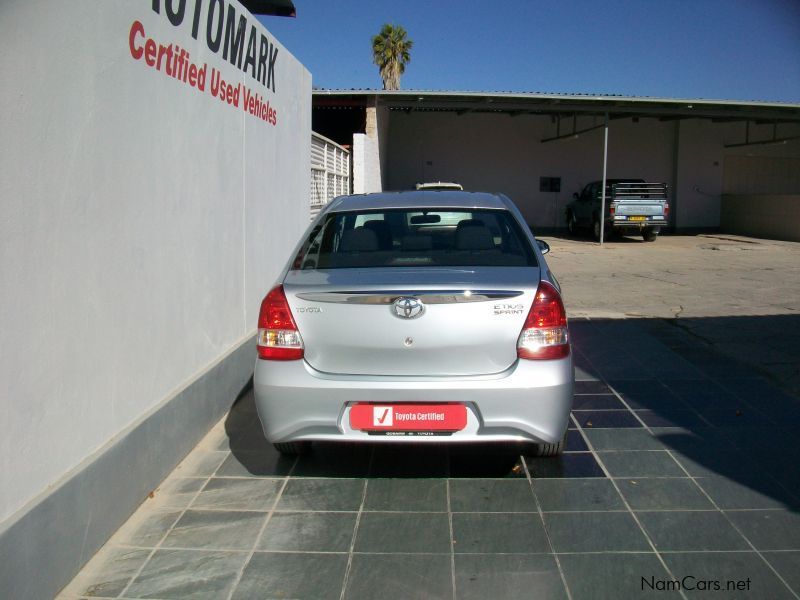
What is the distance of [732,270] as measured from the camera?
582 inches

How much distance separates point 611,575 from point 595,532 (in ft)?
1.28

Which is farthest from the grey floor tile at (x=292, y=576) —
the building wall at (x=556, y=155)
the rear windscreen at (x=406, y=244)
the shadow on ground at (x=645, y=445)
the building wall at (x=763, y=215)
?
the building wall at (x=763, y=215)

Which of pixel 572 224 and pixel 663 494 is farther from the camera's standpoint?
pixel 572 224

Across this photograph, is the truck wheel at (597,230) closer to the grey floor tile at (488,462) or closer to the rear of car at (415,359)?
the grey floor tile at (488,462)

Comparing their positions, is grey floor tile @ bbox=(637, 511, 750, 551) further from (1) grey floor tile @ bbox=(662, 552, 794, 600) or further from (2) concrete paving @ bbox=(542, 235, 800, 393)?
(2) concrete paving @ bbox=(542, 235, 800, 393)

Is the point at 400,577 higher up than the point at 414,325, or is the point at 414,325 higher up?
the point at 414,325

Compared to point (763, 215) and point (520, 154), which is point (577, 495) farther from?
point (763, 215)

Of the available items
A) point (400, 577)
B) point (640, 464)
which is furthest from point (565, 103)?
point (400, 577)

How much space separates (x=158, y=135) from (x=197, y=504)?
1996 millimetres

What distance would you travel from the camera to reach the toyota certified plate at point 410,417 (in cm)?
361

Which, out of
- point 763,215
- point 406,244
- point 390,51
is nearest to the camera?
point 406,244

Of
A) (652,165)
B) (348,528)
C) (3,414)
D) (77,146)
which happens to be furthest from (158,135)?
(652,165)

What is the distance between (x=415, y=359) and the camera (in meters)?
3.60

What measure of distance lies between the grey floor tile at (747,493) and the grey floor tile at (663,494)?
0.07 meters
